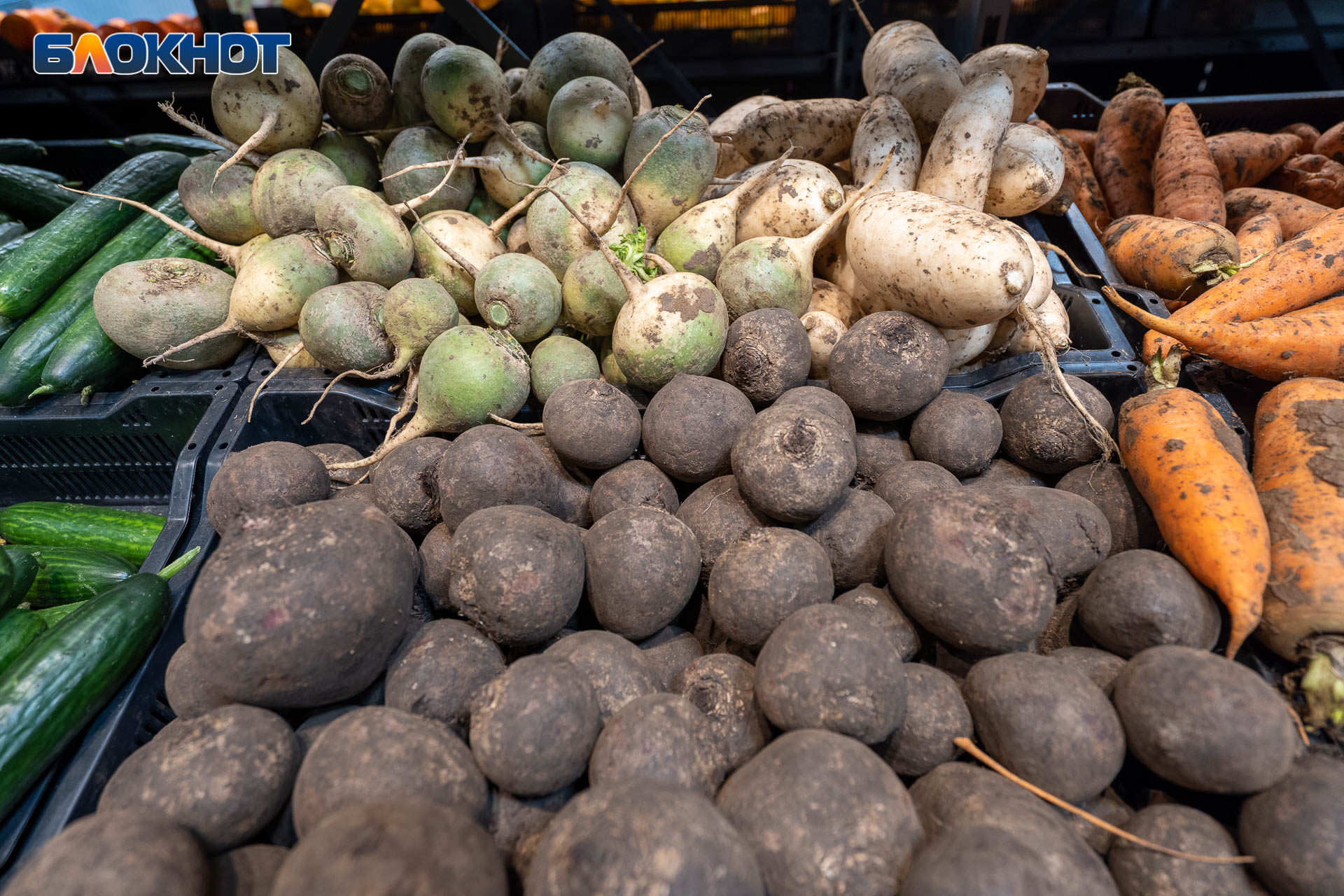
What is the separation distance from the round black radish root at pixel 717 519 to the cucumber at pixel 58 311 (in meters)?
3.00

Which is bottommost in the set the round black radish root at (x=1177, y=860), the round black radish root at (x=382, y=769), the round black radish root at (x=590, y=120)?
the round black radish root at (x=1177, y=860)

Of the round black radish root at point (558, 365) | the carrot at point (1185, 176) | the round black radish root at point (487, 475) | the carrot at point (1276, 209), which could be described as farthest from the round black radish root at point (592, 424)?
the carrot at point (1276, 209)

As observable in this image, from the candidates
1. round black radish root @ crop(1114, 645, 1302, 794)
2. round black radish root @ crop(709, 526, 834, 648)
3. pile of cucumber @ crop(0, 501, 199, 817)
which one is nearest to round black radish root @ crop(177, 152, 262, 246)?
pile of cucumber @ crop(0, 501, 199, 817)

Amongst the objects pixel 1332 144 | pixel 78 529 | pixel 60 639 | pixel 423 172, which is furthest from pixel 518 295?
pixel 1332 144

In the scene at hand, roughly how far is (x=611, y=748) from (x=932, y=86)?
10.5 feet

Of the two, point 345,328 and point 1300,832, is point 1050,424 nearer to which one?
point 1300,832

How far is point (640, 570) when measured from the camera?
1.82 meters

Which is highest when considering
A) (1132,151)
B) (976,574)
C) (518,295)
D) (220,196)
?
(220,196)

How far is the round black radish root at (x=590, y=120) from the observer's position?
2.99 metres

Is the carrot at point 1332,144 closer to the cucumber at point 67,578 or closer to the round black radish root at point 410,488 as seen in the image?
the round black radish root at point 410,488

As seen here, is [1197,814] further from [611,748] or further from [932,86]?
[932,86]

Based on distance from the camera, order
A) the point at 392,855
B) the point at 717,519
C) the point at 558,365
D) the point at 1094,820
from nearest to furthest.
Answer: the point at 392,855 → the point at 1094,820 → the point at 717,519 → the point at 558,365

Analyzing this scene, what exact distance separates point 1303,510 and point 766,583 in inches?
60.4

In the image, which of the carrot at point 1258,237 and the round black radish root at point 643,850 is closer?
the round black radish root at point 643,850
